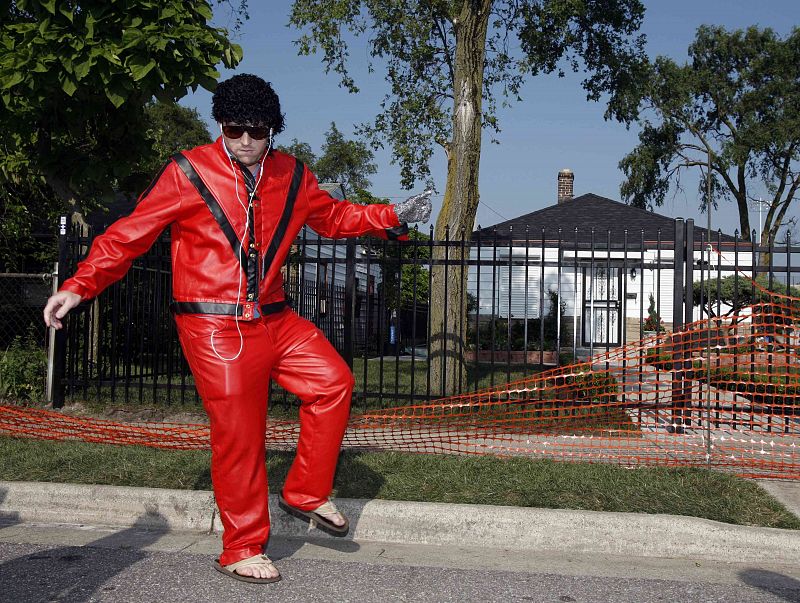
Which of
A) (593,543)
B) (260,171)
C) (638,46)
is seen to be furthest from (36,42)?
(638,46)

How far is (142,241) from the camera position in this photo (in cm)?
391

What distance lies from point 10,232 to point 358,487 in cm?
1201

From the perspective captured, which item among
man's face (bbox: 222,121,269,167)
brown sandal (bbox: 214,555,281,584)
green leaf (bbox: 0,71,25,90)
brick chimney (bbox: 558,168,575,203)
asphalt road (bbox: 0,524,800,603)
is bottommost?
asphalt road (bbox: 0,524,800,603)

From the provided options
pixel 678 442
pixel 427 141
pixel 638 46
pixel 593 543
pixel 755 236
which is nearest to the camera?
pixel 593 543

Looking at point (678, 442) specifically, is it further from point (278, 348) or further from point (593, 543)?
point (278, 348)

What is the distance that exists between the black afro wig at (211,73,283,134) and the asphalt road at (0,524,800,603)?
6.89ft

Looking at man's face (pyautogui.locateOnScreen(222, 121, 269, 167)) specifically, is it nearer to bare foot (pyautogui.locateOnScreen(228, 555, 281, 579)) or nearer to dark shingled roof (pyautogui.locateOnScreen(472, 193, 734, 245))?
bare foot (pyautogui.locateOnScreen(228, 555, 281, 579))

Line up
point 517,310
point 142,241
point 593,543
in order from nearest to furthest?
1. point 142,241
2. point 593,543
3. point 517,310

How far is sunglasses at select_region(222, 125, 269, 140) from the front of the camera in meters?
3.94

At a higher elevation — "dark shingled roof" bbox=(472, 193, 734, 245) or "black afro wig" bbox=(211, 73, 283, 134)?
"dark shingled roof" bbox=(472, 193, 734, 245)

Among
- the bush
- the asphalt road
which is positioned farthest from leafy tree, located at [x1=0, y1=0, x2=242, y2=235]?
the asphalt road

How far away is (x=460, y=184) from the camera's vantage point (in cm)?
1063

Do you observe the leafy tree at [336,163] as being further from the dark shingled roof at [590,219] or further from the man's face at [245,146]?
the man's face at [245,146]

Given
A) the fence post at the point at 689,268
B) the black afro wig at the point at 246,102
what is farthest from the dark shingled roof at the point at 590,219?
the black afro wig at the point at 246,102
